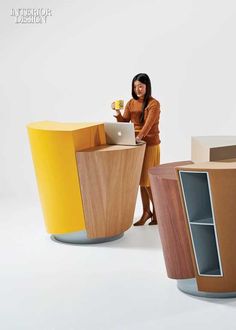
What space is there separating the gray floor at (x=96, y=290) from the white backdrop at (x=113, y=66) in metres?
2.61

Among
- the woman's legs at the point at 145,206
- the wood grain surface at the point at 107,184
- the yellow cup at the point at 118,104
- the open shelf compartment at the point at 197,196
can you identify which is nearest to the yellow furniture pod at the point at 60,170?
the wood grain surface at the point at 107,184

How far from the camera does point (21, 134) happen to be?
35.6 feet

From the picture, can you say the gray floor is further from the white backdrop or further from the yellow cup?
the white backdrop

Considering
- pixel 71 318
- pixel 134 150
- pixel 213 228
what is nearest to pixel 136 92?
pixel 134 150

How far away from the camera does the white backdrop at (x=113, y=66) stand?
10.3 m

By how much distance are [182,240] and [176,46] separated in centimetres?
460

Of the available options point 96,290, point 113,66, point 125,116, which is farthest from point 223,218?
point 113,66

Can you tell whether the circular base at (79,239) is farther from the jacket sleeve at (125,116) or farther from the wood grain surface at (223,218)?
the wood grain surface at (223,218)

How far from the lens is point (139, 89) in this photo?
26.5ft

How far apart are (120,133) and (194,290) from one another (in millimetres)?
1945

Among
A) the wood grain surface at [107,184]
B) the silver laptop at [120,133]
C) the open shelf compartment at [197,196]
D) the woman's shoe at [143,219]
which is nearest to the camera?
the open shelf compartment at [197,196]

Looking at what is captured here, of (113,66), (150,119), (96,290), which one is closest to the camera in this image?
(96,290)

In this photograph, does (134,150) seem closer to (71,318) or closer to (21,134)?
(71,318)

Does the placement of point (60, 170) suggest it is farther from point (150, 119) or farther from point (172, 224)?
point (172, 224)
